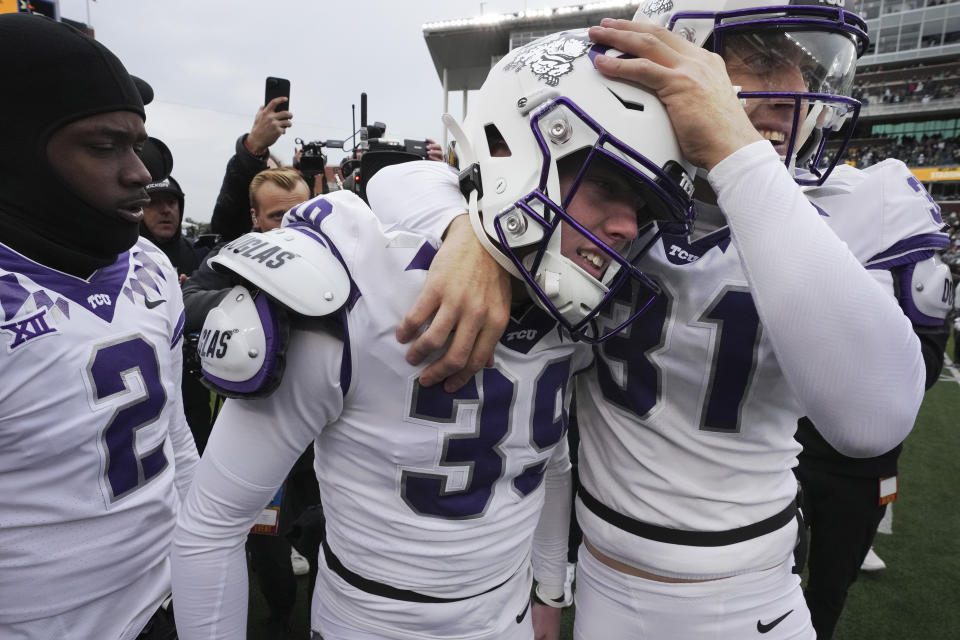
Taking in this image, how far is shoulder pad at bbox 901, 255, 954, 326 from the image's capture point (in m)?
1.29

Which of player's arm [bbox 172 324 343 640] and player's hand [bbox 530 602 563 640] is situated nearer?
player's arm [bbox 172 324 343 640]

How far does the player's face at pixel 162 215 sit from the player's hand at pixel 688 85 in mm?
2947

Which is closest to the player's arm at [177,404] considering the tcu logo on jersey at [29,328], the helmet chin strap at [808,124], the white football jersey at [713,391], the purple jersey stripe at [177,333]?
the purple jersey stripe at [177,333]

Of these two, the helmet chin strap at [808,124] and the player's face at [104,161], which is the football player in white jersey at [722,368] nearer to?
the helmet chin strap at [808,124]

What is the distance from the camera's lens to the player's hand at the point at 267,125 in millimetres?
3180

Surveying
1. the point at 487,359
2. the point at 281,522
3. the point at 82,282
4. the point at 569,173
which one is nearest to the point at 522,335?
the point at 487,359

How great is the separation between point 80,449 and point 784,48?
1985 millimetres

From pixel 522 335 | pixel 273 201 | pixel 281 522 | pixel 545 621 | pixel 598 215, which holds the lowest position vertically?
pixel 281 522

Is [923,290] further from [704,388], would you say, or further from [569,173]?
[569,173]

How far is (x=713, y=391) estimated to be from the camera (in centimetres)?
128

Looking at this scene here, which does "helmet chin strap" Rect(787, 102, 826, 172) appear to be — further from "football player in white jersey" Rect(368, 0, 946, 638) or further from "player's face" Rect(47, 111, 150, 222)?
"player's face" Rect(47, 111, 150, 222)

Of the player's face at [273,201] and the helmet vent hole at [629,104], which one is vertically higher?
the helmet vent hole at [629,104]

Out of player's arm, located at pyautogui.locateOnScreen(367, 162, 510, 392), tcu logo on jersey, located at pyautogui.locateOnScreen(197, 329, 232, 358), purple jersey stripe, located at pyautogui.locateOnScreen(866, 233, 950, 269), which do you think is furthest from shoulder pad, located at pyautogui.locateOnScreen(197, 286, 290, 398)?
purple jersey stripe, located at pyautogui.locateOnScreen(866, 233, 950, 269)

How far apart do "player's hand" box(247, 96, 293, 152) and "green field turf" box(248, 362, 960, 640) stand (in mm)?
2678
